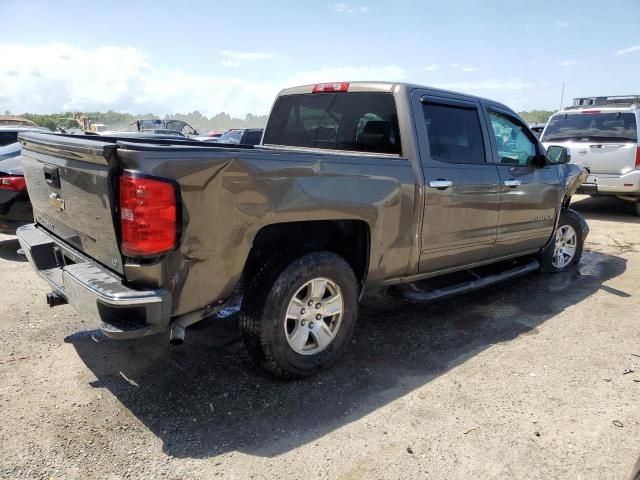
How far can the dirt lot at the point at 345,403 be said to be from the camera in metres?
2.42

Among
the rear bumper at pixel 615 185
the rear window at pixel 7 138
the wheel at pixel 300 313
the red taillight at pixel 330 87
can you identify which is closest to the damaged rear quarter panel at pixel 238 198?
the wheel at pixel 300 313

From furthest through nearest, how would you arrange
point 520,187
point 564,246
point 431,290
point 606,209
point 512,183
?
point 606,209, point 564,246, point 520,187, point 512,183, point 431,290

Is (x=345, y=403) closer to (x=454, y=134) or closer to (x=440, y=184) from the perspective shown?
(x=440, y=184)

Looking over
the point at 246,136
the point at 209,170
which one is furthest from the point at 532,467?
the point at 246,136

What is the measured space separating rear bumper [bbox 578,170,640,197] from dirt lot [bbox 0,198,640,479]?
5312 mm

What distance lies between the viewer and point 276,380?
3.14 m

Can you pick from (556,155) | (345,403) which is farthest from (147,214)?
(556,155)

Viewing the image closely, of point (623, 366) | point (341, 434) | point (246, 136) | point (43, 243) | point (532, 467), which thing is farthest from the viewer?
point (246, 136)

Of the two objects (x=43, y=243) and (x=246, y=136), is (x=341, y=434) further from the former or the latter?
(x=246, y=136)

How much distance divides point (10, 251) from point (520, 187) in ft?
19.8

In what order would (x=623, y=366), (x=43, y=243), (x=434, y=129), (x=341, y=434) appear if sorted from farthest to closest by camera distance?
1. (x=434, y=129)
2. (x=623, y=366)
3. (x=43, y=243)
4. (x=341, y=434)

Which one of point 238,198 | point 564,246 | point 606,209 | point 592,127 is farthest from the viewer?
point 606,209

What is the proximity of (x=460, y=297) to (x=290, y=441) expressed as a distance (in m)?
2.87

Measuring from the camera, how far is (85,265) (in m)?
2.77
